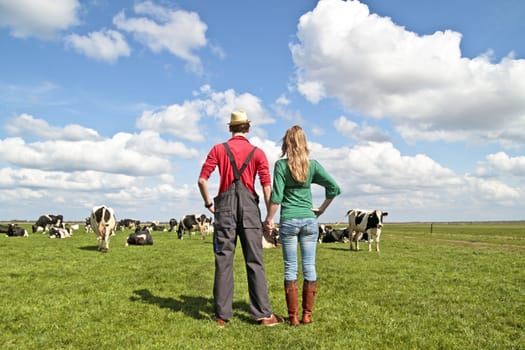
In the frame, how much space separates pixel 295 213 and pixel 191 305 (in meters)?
3.45

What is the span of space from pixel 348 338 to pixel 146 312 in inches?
158

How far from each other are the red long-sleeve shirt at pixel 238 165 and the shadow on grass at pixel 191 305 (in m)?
2.46

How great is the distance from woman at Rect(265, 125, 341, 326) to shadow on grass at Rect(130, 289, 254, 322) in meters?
1.10

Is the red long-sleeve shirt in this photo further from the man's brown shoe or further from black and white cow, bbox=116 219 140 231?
black and white cow, bbox=116 219 140 231

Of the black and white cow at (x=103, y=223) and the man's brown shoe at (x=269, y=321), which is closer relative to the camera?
the man's brown shoe at (x=269, y=321)

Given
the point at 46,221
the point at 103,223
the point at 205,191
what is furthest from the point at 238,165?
the point at 46,221

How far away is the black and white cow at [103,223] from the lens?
20656 mm

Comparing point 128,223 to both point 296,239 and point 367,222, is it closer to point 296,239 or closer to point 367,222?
point 367,222

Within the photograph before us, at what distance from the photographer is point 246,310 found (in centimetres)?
768

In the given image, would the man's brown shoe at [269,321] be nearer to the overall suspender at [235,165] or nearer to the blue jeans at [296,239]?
the blue jeans at [296,239]

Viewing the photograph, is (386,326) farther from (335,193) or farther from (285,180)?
(285,180)

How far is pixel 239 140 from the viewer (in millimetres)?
7117

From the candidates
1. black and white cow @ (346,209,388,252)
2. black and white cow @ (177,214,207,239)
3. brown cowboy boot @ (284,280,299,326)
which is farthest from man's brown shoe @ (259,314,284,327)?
black and white cow @ (177,214,207,239)

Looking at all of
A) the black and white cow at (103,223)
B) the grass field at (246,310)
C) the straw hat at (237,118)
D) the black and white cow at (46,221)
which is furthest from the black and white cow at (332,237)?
the black and white cow at (46,221)
